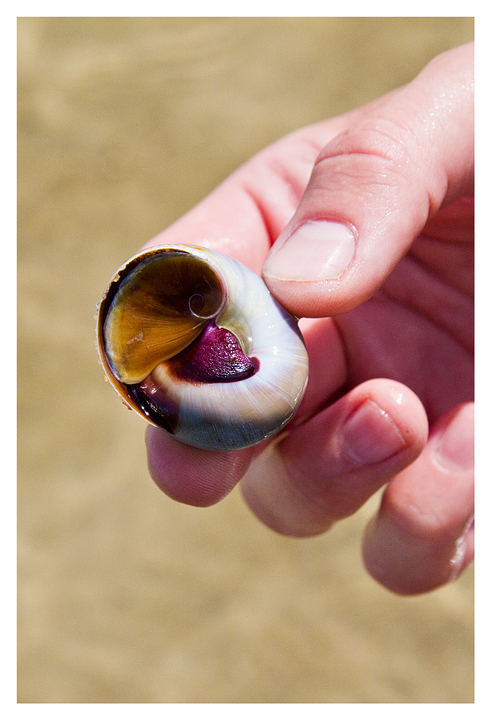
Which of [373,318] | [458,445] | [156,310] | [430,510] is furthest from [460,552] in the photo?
[156,310]

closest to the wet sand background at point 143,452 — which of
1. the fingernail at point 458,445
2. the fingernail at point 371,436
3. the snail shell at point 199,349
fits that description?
the fingernail at point 458,445

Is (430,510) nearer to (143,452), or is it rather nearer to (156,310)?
(156,310)

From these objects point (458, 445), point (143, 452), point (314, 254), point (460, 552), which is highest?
point (314, 254)

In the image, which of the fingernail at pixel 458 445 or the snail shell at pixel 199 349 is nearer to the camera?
the snail shell at pixel 199 349

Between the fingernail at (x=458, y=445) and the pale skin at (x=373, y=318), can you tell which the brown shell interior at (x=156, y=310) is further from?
the fingernail at (x=458, y=445)

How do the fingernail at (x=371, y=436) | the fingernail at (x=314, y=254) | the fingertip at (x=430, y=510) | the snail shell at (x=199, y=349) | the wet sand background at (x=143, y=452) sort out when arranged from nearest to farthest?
1. the snail shell at (x=199, y=349)
2. the fingernail at (x=314, y=254)
3. the fingernail at (x=371, y=436)
4. the fingertip at (x=430, y=510)
5. the wet sand background at (x=143, y=452)

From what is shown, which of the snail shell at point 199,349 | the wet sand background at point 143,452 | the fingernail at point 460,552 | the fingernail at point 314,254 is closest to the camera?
the snail shell at point 199,349
